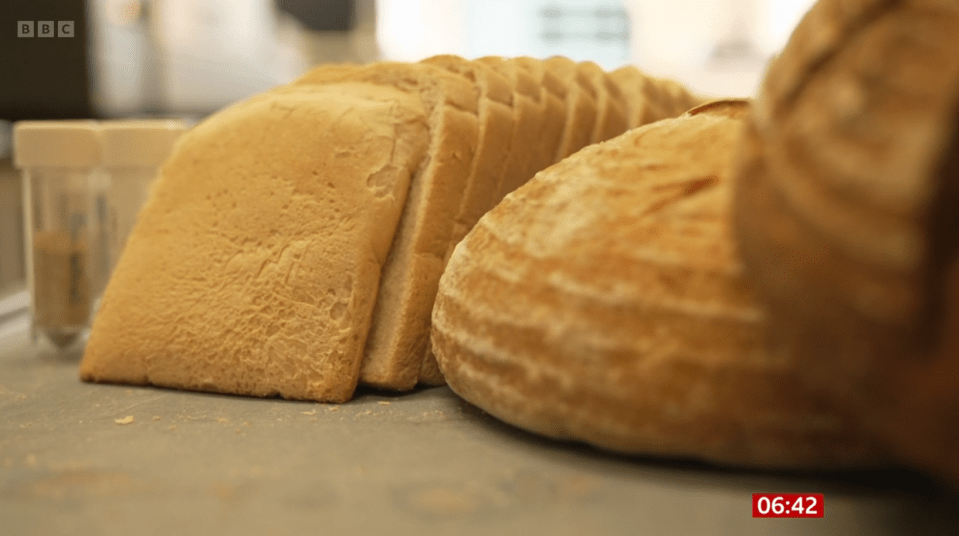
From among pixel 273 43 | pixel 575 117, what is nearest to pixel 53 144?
pixel 575 117

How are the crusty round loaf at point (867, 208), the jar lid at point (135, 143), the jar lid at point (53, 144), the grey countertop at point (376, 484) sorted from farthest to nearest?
the jar lid at point (135, 143) → the jar lid at point (53, 144) → the grey countertop at point (376, 484) → the crusty round loaf at point (867, 208)

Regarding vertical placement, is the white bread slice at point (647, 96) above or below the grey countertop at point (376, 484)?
above

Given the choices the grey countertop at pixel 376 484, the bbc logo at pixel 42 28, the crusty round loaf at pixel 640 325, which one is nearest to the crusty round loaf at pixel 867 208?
the crusty round loaf at pixel 640 325

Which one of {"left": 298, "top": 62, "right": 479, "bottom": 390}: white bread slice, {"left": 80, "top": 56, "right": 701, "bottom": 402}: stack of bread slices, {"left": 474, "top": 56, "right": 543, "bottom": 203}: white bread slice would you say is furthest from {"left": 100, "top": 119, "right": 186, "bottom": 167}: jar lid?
{"left": 474, "top": 56, "right": 543, "bottom": 203}: white bread slice

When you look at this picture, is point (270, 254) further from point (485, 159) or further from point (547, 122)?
point (547, 122)

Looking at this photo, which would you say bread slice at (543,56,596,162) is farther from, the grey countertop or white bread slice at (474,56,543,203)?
the grey countertop

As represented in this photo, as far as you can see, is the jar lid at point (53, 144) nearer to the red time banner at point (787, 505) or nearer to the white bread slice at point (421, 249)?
the white bread slice at point (421, 249)
